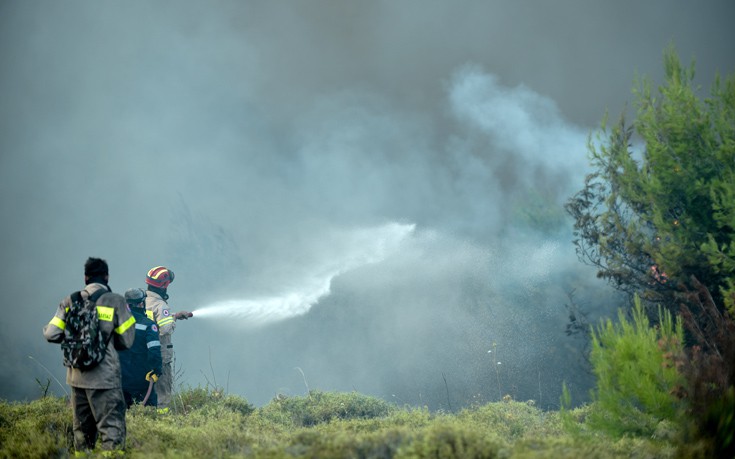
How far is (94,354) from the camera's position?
21.8 ft

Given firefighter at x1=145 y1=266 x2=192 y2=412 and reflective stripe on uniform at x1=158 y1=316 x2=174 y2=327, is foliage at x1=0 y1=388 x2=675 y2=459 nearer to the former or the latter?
firefighter at x1=145 y1=266 x2=192 y2=412

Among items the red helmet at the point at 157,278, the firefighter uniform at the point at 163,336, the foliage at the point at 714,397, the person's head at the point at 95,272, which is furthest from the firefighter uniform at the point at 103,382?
the foliage at the point at 714,397

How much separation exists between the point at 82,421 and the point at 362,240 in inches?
1556

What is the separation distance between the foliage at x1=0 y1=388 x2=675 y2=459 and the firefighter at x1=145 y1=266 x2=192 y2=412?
0.54 meters

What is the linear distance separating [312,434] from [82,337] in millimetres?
2753

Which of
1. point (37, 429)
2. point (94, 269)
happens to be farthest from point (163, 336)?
point (94, 269)

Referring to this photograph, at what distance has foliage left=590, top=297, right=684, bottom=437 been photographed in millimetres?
7348

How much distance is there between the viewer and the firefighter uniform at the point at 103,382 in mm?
6719

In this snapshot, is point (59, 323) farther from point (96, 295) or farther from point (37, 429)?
point (37, 429)

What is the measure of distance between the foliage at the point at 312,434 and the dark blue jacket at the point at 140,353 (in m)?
0.52

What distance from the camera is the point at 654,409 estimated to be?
7.43 metres

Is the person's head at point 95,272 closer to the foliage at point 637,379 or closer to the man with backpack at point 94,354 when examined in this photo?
the man with backpack at point 94,354

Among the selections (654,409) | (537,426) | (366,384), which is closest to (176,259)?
(366,384)

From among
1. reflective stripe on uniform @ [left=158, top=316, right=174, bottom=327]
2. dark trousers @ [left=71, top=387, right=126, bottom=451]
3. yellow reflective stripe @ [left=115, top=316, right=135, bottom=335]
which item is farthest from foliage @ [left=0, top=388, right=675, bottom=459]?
reflective stripe on uniform @ [left=158, top=316, right=174, bottom=327]
